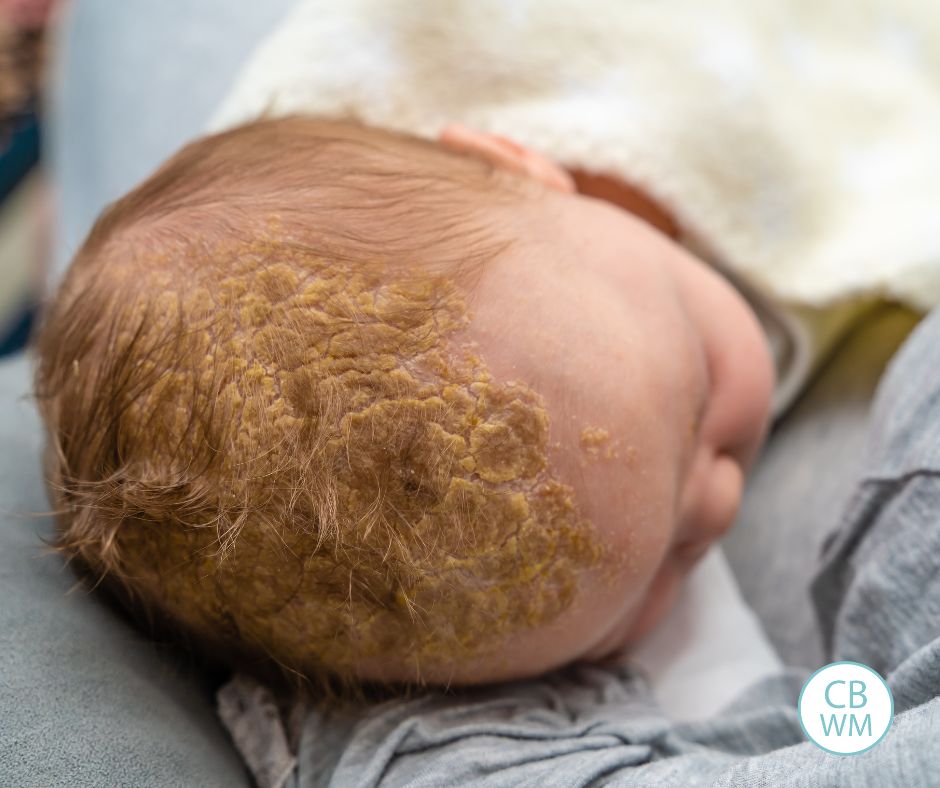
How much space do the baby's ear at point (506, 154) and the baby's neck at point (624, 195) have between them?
9 centimetres

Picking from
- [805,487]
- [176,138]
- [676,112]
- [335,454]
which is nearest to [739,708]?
[805,487]

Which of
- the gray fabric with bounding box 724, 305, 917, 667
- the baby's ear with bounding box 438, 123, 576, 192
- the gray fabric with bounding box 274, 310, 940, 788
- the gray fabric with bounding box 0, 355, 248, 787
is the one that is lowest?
the gray fabric with bounding box 724, 305, 917, 667

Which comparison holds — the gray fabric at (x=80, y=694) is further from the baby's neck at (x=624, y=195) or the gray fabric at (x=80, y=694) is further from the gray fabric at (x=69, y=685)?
the baby's neck at (x=624, y=195)

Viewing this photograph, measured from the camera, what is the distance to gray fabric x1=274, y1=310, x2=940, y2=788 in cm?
53

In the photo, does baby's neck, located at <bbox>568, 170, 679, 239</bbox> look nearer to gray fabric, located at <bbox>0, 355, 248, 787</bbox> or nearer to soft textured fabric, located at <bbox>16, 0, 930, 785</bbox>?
soft textured fabric, located at <bbox>16, 0, 930, 785</bbox>

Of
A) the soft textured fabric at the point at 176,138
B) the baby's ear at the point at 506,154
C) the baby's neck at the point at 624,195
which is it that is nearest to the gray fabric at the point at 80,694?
the soft textured fabric at the point at 176,138

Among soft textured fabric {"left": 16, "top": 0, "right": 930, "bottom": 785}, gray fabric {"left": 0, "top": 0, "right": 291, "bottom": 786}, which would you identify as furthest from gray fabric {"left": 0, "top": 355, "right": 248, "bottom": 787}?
soft textured fabric {"left": 16, "top": 0, "right": 930, "bottom": 785}

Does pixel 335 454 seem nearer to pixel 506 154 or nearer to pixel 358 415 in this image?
pixel 358 415

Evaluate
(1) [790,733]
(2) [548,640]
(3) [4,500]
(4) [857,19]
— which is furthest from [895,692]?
(4) [857,19]

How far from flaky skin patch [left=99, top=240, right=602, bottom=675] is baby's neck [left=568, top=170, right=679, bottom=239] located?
39 cm

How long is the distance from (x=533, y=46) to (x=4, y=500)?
2.19ft

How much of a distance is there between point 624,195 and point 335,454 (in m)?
0.50

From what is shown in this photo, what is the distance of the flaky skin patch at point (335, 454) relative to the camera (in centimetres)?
51

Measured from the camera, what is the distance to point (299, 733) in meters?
0.60
